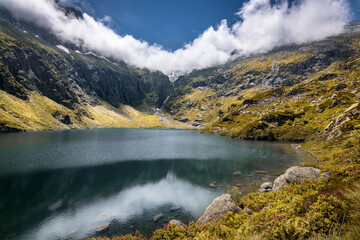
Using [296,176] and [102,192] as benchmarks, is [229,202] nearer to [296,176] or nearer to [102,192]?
[296,176]

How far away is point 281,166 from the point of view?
54250 mm

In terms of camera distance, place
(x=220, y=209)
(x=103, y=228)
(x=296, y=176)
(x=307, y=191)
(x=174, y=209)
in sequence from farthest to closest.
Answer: (x=296, y=176)
(x=174, y=209)
(x=103, y=228)
(x=220, y=209)
(x=307, y=191)

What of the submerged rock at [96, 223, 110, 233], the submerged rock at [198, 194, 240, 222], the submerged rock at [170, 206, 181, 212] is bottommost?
the submerged rock at [96, 223, 110, 233]

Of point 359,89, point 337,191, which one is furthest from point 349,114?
point 359,89

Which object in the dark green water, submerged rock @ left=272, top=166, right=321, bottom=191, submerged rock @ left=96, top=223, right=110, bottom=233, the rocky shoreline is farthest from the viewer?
submerged rock @ left=272, top=166, right=321, bottom=191

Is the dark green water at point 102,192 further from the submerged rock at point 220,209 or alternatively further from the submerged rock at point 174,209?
the submerged rock at point 220,209

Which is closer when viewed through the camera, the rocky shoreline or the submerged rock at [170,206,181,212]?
the rocky shoreline

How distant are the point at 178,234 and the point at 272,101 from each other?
21471 cm

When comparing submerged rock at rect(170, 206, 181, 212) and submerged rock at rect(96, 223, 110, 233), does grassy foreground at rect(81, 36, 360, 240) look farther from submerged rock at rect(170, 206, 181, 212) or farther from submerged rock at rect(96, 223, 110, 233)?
submerged rock at rect(170, 206, 181, 212)

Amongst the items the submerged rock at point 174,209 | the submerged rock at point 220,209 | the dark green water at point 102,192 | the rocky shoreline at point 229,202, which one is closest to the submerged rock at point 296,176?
the rocky shoreline at point 229,202

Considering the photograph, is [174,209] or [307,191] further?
[174,209]

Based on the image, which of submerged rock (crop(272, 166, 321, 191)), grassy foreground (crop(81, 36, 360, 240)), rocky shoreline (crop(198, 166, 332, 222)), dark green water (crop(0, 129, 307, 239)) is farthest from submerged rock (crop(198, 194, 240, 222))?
submerged rock (crop(272, 166, 321, 191))

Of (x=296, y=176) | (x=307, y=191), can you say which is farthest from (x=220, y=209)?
(x=296, y=176)

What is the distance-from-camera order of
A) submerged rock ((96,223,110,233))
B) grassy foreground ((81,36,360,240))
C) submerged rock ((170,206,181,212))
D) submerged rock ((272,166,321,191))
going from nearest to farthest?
1. grassy foreground ((81,36,360,240))
2. submerged rock ((96,223,110,233))
3. submerged rock ((170,206,181,212))
4. submerged rock ((272,166,321,191))
